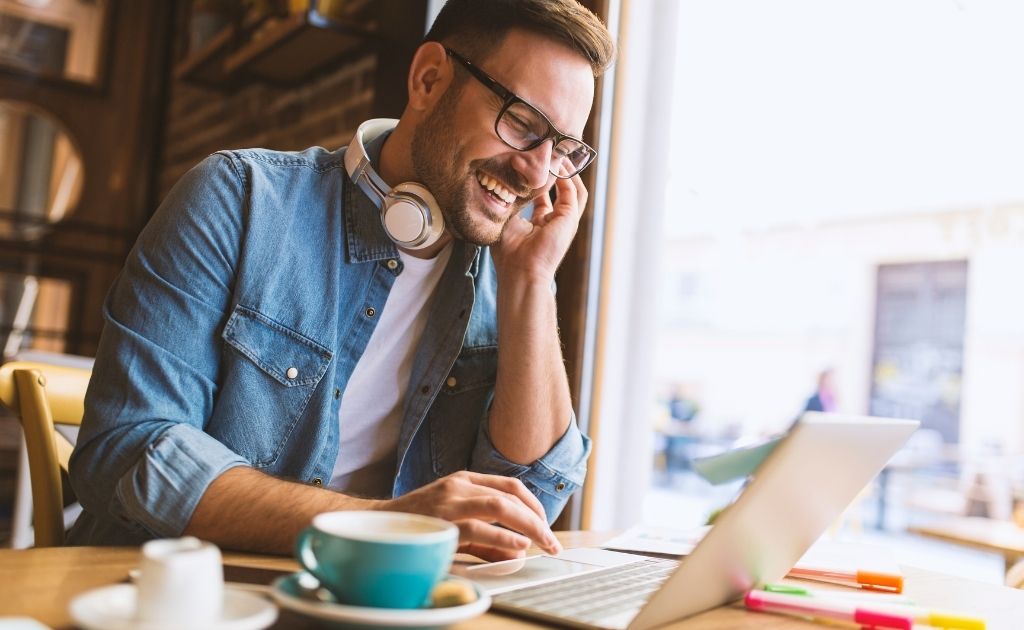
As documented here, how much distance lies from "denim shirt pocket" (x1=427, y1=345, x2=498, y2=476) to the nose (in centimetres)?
28

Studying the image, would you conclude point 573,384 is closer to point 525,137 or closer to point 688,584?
point 525,137

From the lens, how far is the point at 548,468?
1288mm

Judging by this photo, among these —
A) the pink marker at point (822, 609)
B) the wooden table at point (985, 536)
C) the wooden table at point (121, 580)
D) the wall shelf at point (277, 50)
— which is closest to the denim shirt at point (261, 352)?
the wooden table at point (121, 580)

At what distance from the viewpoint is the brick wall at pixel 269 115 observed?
104 inches

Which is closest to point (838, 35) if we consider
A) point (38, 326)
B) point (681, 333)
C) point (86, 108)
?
point (86, 108)

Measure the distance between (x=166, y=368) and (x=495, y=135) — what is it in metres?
0.57

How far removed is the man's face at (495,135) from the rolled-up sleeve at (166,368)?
310mm

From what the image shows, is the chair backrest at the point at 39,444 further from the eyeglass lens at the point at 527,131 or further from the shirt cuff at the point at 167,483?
the eyeglass lens at the point at 527,131

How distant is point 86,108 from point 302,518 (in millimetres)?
3930

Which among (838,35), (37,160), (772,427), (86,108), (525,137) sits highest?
(838,35)

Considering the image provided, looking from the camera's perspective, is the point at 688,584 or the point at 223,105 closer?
the point at 688,584

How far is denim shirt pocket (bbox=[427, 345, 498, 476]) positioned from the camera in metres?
1.37

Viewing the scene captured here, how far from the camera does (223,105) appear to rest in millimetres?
3643

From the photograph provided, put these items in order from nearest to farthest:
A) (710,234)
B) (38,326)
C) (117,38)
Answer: (38,326) → (117,38) → (710,234)
